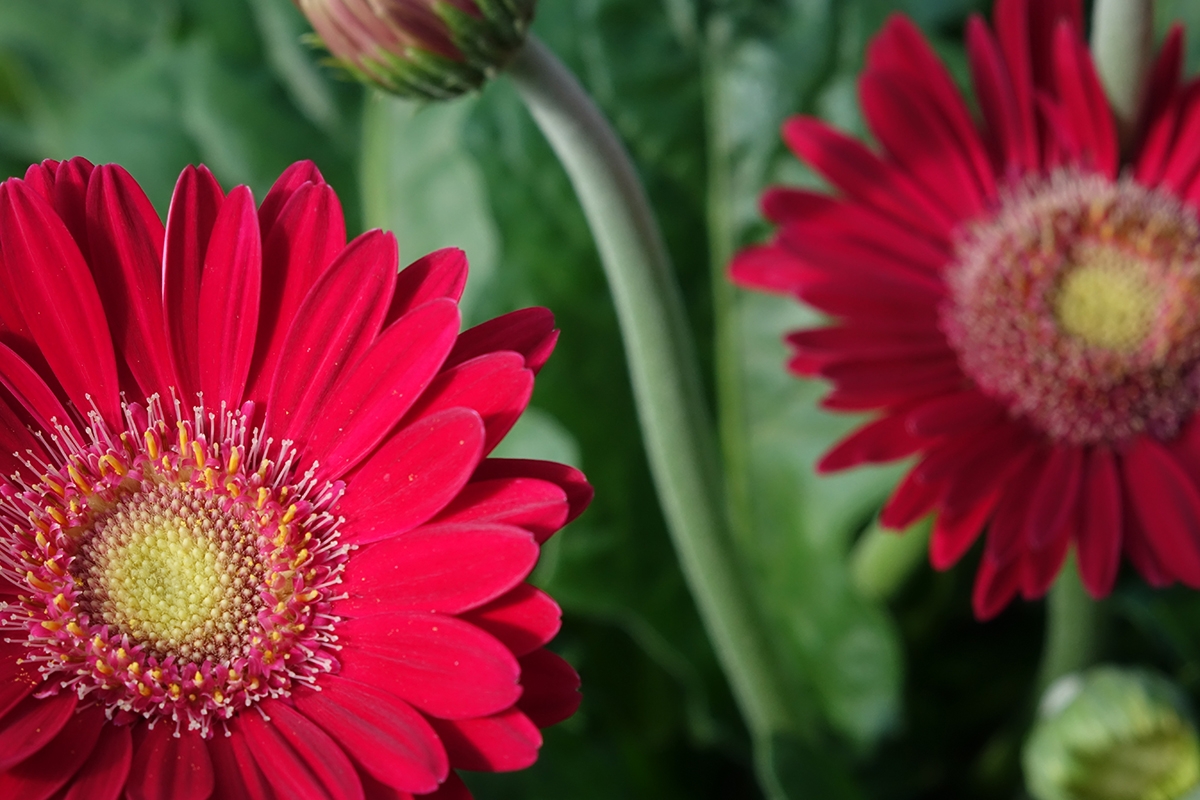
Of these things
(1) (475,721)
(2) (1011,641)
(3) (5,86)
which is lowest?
(2) (1011,641)

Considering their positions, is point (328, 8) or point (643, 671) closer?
point (328, 8)

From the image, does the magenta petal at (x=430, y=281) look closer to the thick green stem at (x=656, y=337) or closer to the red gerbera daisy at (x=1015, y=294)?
the thick green stem at (x=656, y=337)

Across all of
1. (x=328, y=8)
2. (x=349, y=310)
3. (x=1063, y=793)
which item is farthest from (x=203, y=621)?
(x=1063, y=793)

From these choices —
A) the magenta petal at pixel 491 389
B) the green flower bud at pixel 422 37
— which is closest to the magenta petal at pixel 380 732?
the magenta petal at pixel 491 389

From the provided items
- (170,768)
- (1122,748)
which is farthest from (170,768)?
(1122,748)

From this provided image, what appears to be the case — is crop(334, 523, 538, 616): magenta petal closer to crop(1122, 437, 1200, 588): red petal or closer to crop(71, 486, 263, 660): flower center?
crop(71, 486, 263, 660): flower center

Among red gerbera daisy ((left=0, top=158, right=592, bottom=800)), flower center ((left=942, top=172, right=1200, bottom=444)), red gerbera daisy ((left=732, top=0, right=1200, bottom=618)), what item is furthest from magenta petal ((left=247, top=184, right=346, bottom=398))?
flower center ((left=942, top=172, right=1200, bottom=444))

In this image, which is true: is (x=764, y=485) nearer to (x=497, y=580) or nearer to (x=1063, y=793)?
(x=1063, y=793)

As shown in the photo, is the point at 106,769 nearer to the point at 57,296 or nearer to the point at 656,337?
the point at 57,296
